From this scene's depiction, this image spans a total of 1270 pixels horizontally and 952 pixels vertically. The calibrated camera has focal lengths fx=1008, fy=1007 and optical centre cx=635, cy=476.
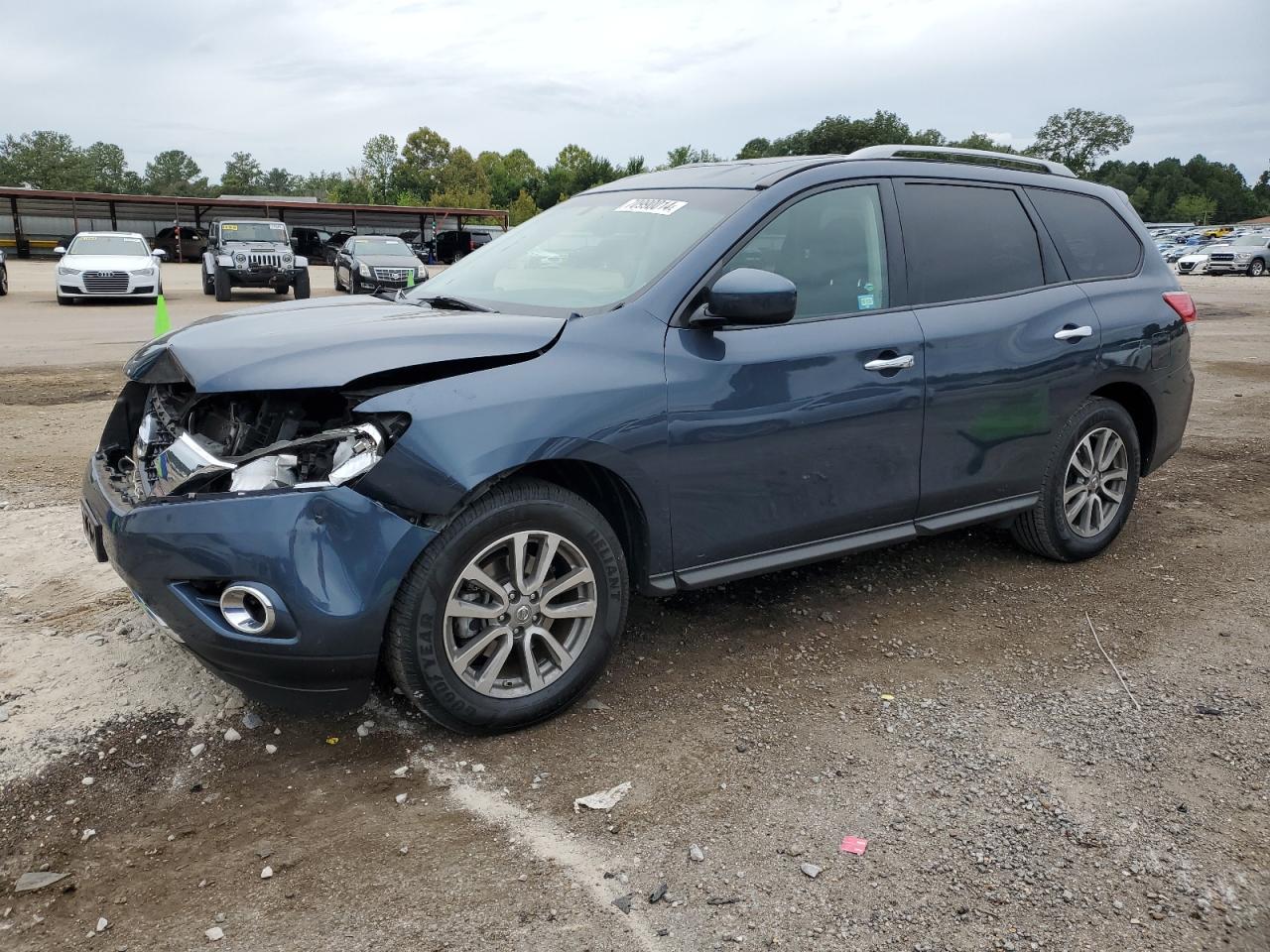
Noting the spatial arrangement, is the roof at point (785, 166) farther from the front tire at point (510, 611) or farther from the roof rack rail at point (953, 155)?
the front tire at point (510, 611)

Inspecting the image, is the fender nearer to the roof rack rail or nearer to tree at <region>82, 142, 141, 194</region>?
the roof rack rail

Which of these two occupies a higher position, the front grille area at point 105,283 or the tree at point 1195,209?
the tree at point 1195,209

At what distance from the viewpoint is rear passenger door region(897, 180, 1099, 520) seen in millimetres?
4047

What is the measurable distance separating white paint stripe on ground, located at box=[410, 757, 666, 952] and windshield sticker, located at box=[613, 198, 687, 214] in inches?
86.8

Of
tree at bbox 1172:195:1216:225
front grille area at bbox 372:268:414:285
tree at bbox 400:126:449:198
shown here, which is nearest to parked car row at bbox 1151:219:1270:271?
front grille area at bbox 372:268:414:285

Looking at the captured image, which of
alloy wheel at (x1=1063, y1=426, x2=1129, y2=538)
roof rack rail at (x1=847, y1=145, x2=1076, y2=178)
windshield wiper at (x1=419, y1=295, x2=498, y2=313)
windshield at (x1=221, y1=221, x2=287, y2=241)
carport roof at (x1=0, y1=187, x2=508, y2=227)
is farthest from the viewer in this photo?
carport roof at (x1=0, y1=187, x2=508, y2=227)

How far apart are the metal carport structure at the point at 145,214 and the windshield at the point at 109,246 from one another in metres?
22.8

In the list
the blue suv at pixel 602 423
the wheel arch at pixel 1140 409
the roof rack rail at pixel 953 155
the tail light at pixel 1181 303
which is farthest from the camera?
the tail light at pixel 1181 303

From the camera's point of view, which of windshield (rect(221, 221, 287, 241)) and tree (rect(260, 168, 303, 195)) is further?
tree (rect(260, 168, 303, 195))

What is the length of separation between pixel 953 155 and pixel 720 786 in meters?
3.12

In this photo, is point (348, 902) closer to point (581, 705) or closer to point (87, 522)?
point (581, 705)

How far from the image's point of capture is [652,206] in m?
4.00

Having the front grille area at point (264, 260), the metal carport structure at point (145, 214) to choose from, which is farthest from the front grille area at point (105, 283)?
the metal carport structure at point (145, 214)

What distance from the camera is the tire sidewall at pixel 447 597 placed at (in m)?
2.93
